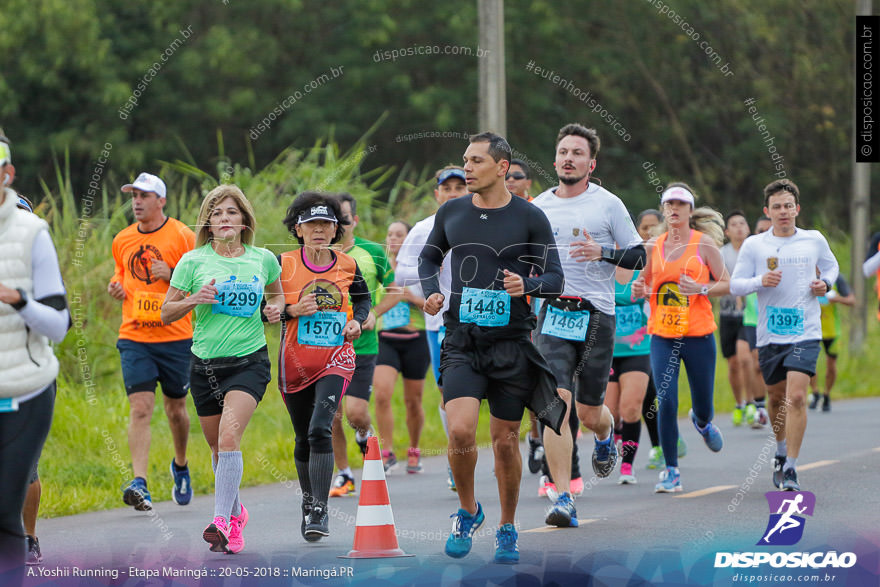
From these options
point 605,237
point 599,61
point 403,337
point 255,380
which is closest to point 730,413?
point 403,337

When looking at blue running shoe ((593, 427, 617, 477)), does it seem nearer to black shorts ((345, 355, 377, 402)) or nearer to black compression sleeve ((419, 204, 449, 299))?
black shorts ((345, 355, 377, 402))

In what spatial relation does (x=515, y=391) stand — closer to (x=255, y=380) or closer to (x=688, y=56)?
(x=255, y=380)

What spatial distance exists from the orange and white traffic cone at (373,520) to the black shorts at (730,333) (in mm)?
8749

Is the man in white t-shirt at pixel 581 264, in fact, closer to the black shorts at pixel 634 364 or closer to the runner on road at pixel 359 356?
the runner on road at pixel 359 356

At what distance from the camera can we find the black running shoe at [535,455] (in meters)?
10.8

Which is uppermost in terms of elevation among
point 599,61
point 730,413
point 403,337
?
point 599,61

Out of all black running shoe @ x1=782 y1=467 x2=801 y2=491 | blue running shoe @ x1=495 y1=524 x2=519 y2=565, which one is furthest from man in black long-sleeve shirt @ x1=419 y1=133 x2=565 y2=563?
black running shoe @ x1=782 y1=467 x2=801 y2=491

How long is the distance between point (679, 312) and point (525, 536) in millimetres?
2837

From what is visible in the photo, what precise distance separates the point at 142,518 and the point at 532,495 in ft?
9.09

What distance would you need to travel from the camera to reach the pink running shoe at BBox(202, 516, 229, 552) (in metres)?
7.30

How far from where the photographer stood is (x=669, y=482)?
10.0 m

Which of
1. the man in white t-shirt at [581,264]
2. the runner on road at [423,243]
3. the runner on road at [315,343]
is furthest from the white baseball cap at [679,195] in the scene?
the runner on road at [315,343]

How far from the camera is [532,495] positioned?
9992mm

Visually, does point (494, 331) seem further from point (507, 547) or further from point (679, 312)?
point (679, 312)
